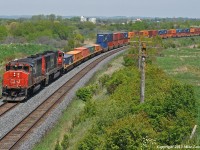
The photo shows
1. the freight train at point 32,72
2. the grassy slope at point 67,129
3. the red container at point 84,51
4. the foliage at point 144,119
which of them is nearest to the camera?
the foliage at point 144,119

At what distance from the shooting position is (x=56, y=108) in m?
31.8

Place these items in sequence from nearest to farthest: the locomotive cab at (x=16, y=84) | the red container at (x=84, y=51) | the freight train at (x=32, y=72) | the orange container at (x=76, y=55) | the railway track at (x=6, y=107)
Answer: the railway track at (x=6, y=107) → the locomotive cab at (x=16, y=84) → the freight train at (x=32, y=72) → the orange container at (x=76, y=55) → the red container at (x=84, y=51)

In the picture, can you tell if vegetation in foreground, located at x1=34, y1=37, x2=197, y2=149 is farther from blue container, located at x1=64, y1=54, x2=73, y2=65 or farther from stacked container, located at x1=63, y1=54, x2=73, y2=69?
blue container, located at x1=64, y1=54, x2=73, y2=65

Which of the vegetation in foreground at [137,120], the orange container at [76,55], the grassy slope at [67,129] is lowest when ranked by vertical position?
the grassy slope at [67,129]

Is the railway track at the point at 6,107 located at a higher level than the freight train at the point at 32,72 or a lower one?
lower

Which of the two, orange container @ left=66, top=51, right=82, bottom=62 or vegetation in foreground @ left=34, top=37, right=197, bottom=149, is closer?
vegetation in foreground @ left=34, top=37, right=197, bottom=149

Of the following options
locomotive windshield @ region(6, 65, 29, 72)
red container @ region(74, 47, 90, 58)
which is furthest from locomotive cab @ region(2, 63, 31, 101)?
red container @ region(74, 47, 90, 58)

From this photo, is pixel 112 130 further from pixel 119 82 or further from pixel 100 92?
pixel 100 92

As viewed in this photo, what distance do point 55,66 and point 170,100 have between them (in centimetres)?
2576

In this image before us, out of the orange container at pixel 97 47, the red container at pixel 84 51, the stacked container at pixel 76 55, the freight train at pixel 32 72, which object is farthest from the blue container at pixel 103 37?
the freight train at pixel 32 72

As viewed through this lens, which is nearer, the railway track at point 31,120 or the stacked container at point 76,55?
the railway track at point 31,120

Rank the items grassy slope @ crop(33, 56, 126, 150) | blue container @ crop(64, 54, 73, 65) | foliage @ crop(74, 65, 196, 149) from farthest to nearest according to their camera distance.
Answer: blue container @ crop(64, 54, 73, 65) < grassy slope @ crop(33, 56, 126, 150) < foliage @ crop(74, 65, 196, 149)

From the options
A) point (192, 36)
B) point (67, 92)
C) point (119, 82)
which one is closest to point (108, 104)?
point (119, 82)

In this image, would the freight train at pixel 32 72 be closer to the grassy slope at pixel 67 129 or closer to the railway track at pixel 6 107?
the railway track at pixel 6 107
